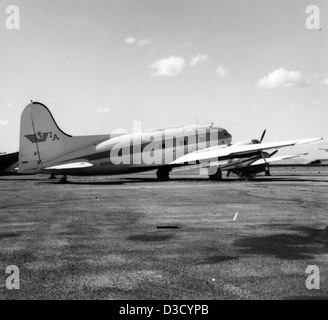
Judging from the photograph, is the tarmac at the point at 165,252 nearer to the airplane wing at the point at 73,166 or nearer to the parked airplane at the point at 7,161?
the airplane wing at the point at 73,166

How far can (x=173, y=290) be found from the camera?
6.87 metres

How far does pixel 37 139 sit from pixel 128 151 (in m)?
8.38

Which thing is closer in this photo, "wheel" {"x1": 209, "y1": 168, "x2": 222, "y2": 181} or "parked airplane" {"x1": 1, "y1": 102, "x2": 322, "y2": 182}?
"parked airplane" {"x1": 1, "y1": 102, "x2": 322, "y2": 182}

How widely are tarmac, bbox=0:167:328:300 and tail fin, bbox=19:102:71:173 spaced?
19540 millimetres

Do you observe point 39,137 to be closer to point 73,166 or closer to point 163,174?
point 73,166

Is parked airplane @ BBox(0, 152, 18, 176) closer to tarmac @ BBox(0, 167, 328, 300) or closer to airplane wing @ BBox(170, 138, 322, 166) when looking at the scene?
airplane wing @ BBox(170, 138, 322, 166)

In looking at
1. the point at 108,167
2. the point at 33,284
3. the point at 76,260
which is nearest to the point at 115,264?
the point at 76,260

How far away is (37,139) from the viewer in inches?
1454

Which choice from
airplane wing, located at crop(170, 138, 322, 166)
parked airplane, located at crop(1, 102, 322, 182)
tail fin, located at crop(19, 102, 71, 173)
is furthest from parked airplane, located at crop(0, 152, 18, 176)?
airplane wing, located at crop(170, 138, 322, 166)

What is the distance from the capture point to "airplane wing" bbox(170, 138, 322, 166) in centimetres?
3816

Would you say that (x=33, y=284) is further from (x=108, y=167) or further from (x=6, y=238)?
(x=108, y=167)

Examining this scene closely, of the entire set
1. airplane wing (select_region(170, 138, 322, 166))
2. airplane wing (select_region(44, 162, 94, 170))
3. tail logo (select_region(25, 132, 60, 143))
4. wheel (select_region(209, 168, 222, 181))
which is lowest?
wheel (select_region(209, 168, 222, 181))

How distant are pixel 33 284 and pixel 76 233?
5.07 m

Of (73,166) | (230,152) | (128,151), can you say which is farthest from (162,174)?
(73,166)
